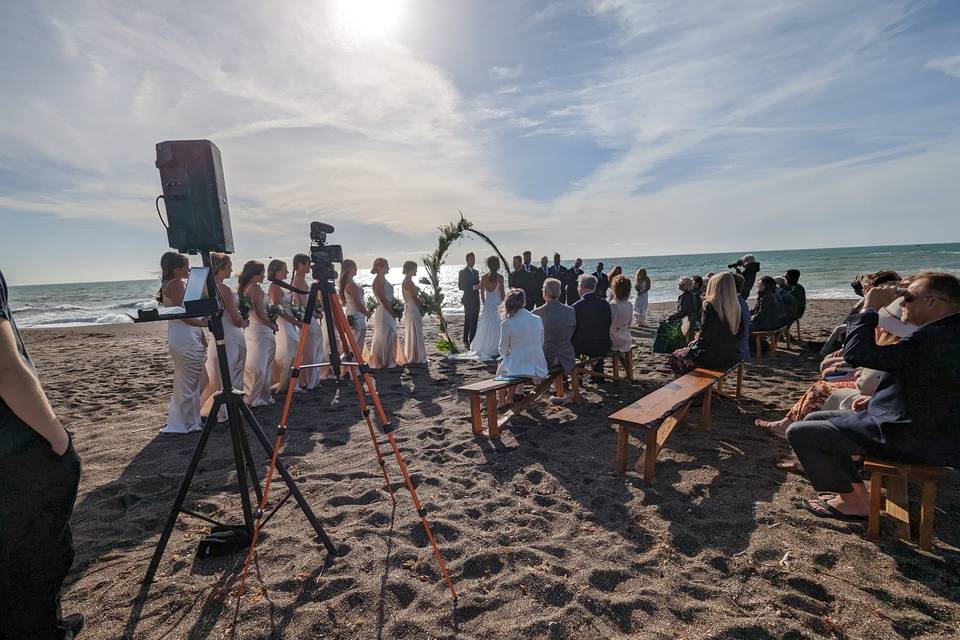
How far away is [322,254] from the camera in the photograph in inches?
112

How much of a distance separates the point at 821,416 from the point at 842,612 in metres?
1.52

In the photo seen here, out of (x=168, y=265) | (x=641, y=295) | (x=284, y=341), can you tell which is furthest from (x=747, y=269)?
(x=168, y=265)

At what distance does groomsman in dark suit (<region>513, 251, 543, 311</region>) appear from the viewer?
11.6 metres

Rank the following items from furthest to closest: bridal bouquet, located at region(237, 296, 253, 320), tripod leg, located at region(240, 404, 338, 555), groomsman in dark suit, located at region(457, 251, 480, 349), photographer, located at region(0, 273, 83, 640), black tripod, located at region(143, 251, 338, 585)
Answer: groomsman in dark suit, located at region(457, 251, 480, 349) < bridal bouquet, located at region(237, 296, 253, 320) < tripod leg, located at region(240, 404, 338, 555) < black tripod, located at region(143, 251, 338, 585) < photographer, located at region(0, 273, 83, 640)

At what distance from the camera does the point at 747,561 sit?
2.86 m

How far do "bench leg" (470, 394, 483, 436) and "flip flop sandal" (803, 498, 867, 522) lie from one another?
120 inches

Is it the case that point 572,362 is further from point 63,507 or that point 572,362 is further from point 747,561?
point 63,507

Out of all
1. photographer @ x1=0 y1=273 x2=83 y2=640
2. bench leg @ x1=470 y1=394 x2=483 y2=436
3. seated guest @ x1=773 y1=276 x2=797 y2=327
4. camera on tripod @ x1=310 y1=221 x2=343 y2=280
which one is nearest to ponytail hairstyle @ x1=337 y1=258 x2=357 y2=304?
bench leg @ x1=470 y1=394 x2=483 y2=436

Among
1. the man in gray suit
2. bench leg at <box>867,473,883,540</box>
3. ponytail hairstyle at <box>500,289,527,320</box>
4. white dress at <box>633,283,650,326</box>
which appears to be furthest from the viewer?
white dress at <box>633,283,650,326</box>

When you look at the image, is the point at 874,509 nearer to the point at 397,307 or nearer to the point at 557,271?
the point at 397,307

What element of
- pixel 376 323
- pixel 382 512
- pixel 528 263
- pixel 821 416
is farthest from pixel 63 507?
pixel 528 263

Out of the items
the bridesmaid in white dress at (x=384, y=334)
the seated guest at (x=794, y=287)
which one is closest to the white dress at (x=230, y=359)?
the bridesmaid in white dress at (x=384, y=334)

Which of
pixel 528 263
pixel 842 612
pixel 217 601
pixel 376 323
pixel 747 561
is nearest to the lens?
pixel 842 612

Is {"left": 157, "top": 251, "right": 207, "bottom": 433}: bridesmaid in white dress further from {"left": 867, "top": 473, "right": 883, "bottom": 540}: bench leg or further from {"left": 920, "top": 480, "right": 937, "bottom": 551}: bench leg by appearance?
{"left": 920, "top": 480, "right": 937, "bottom": 551}: bench leg
